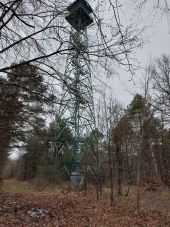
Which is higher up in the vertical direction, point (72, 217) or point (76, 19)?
point (76, 19)

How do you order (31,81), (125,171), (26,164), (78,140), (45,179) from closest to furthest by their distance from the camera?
1. (31,81)
2. (78,140)
3. (125,171)
4. (45,179)
5. (26,164)

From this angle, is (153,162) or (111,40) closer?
(111,40)

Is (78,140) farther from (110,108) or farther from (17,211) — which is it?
(17,211)

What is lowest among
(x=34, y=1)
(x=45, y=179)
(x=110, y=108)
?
(x=45, y=179)

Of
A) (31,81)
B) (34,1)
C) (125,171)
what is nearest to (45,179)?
(125,171)

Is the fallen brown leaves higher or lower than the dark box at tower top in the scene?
lower

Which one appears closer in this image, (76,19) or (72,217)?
(76,19)

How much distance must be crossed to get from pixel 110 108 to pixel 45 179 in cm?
1293

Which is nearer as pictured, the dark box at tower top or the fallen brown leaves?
the dark box at tower top

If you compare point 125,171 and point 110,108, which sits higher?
point 110,108

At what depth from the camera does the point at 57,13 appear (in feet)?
18.7

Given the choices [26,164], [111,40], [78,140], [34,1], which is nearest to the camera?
[111,40]

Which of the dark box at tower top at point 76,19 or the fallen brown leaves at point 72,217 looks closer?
the dark box at tower top at point 76,19

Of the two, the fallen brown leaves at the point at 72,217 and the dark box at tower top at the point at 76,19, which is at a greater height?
the dark box at tower top at the point at 76,19
